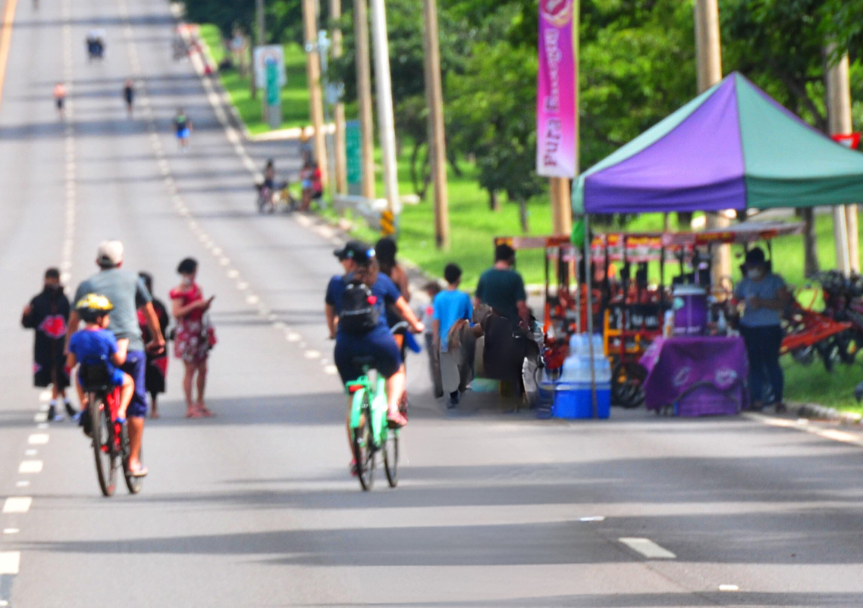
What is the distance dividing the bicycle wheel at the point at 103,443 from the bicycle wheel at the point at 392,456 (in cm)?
208

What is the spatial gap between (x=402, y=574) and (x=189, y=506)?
354 cm

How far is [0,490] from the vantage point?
14.6 m

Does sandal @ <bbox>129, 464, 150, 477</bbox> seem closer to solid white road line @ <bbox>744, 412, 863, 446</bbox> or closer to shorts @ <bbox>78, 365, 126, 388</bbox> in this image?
shorts @ <bbox>78, 365, 126, 388</bbox>

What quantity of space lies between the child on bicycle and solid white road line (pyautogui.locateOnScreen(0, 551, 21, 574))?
7.99 feet

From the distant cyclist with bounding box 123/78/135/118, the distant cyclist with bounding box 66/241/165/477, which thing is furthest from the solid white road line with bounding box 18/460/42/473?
the distant cyclist with bounding box 123/78/135/118

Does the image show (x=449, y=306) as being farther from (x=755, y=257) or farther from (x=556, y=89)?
(x=556, y=89)

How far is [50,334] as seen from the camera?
20469 mm

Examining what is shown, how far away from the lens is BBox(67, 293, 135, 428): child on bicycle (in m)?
13.7

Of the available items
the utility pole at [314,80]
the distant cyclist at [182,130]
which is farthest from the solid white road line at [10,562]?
the distant cyclist at [182,130]

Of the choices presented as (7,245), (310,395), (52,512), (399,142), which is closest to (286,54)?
(399,142)

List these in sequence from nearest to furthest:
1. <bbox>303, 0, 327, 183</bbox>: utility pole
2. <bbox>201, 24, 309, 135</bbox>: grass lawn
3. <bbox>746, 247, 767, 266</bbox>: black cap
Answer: <bbox>746, 247, 767, 266</bbox>: black cap → <bbox>303, 0, 327, 183</bbox>: utility pole → <bbox>201, 24, 309, 135</bbox>: grass lawn

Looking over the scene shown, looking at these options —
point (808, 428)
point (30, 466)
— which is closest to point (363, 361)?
point (30, 466)

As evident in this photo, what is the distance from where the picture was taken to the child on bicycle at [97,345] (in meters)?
13.7

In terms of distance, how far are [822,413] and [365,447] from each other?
19.8ft
